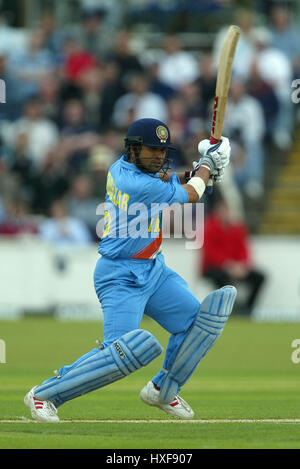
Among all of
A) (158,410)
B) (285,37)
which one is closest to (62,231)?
(285,37)

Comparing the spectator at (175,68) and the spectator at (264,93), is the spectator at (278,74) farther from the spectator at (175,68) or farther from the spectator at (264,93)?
the spectator at (175,68)

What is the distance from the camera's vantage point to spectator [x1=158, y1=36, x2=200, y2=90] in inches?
719

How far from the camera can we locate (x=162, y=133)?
7.05m

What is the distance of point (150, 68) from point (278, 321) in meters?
5.00

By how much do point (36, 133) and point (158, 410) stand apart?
10097mm

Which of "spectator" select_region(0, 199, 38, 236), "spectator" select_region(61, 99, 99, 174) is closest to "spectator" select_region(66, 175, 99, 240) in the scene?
"spectator" select_region(61, 99, 99, 174)

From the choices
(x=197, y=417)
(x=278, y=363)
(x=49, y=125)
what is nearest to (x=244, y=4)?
(x=49, y=125)

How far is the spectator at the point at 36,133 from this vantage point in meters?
17.4

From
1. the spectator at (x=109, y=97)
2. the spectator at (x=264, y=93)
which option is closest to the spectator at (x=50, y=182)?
the spectator at (x=109, y=97)

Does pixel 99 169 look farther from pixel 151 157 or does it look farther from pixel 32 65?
pixel 151 157

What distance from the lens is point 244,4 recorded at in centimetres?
2059

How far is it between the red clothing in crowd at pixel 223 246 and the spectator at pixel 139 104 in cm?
232

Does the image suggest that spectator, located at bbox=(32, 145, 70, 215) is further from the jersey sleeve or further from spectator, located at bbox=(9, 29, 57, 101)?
the jersey sleeve

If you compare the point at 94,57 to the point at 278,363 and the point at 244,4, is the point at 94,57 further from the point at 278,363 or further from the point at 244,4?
the point at 278,363
